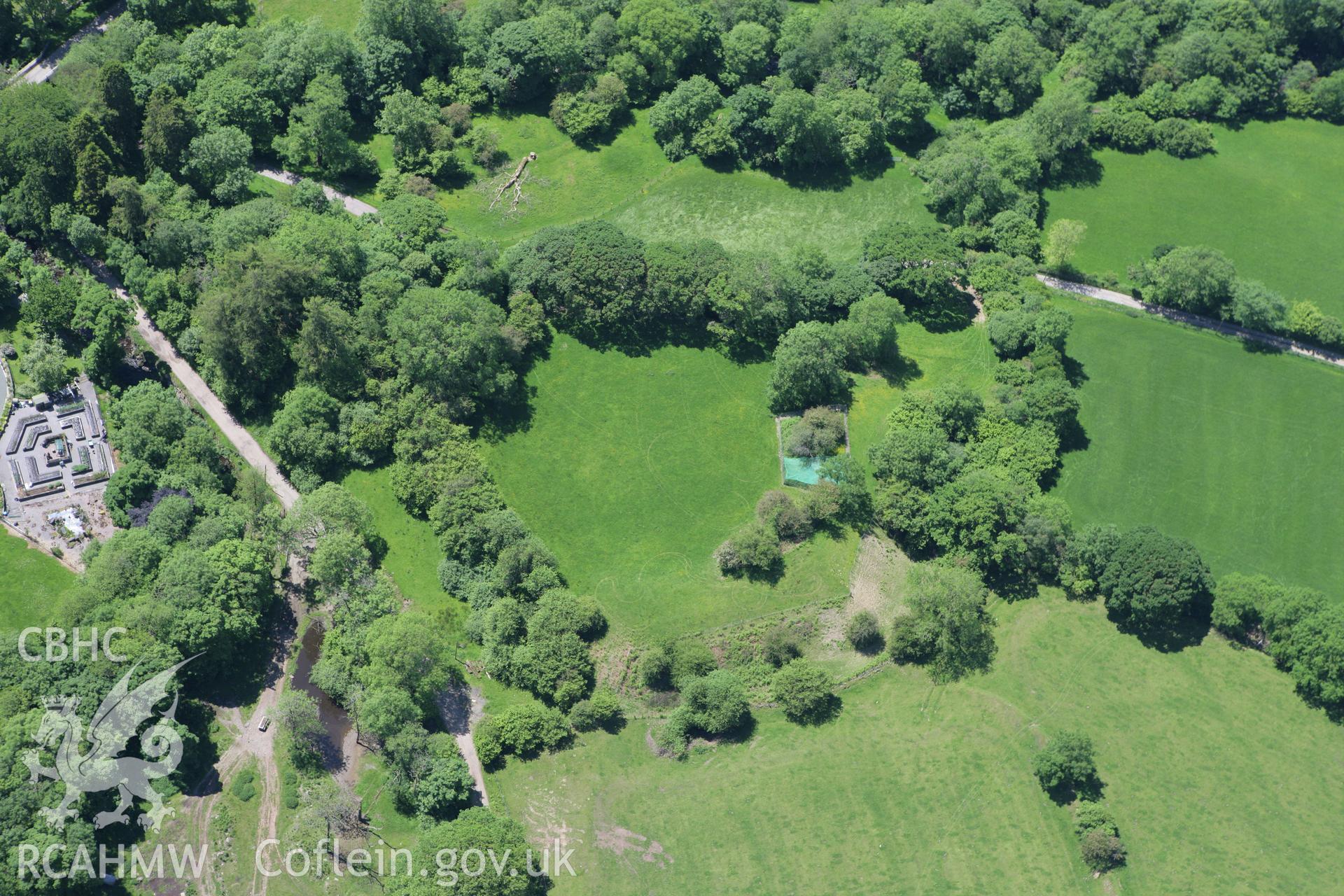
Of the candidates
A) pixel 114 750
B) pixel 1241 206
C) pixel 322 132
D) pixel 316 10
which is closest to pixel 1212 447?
pixel 1241 206

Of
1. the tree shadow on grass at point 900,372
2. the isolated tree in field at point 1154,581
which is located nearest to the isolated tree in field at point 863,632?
the isolated tree in field at point 1154,581

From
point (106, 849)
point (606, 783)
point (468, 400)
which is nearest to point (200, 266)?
point (468, 400)

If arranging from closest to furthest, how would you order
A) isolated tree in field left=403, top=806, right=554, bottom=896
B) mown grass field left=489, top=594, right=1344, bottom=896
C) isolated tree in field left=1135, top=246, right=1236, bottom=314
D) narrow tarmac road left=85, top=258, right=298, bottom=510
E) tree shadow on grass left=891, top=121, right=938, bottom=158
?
1. isolated tree in field left=403, top=806, right=554, bottom=896
2. mown grass field left=489, top=594, right=1344, bottom=896
3. narrow tarmac road left=85, top=258, right=298, bottom=510
4. isolated tree in field left=1135, top=246, right=1236, bottom=314
5. tree shadow on grass left=891, top=121, right=938, bottom=158

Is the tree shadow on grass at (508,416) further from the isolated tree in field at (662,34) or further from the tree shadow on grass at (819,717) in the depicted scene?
the isolated tree in field at (662,34)

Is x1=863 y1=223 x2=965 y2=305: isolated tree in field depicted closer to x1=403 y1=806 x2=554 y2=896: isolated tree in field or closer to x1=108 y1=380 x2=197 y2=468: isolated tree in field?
x1=403 y1=806 x2=554 y2=896: isolated tree in field

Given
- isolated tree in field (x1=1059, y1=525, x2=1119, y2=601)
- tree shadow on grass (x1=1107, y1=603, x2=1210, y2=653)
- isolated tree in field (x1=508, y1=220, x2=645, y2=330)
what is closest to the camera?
tree shadow on grass (x1=1107, y1=603, x2=1210, y2=653)

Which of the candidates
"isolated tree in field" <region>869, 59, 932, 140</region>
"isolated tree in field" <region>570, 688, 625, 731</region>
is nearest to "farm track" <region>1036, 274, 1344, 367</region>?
"isolated tree in field" <region>869, 59, 932, 140</region>

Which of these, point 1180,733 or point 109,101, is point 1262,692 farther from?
point 109,101
